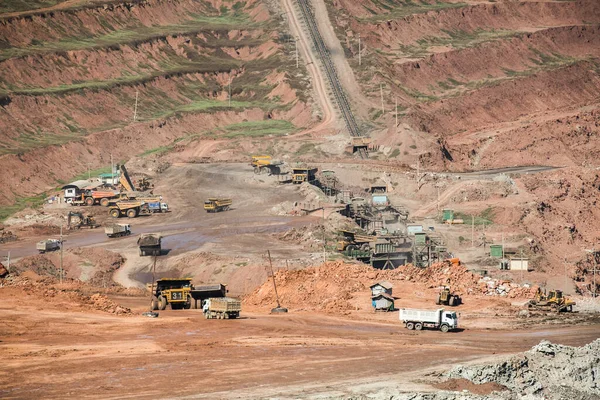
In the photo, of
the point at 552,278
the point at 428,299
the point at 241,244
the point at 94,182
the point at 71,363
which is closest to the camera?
the point at 71,363

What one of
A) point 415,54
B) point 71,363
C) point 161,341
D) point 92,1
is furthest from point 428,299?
point 92,1

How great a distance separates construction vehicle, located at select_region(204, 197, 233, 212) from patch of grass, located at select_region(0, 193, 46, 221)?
19744 mm

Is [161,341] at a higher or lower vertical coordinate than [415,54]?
lower

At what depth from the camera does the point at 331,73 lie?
554 feet

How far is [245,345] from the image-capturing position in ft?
217

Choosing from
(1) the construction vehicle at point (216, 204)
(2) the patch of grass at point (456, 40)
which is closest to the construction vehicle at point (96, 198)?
(1) the construction vehicle at point (216, 204)

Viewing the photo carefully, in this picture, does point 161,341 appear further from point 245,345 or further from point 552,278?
point 552,278

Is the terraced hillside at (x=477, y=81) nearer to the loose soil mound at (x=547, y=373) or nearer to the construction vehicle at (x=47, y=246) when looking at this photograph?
the construction vehicle at (x=47, y=246)

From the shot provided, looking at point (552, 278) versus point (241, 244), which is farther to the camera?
point (241, 244)

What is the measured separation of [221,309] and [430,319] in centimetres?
1362

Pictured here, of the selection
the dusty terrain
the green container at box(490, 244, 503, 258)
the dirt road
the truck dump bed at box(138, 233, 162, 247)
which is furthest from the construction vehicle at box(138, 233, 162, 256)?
the green container at box(490, 244, 503, 258)

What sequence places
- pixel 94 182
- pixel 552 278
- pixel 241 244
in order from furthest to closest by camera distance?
pixel 94 182
pixel 241 244
pixel 552 278

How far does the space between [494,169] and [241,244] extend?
1744 inches

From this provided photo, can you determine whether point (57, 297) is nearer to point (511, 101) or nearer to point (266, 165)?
point (266, 165)
